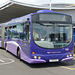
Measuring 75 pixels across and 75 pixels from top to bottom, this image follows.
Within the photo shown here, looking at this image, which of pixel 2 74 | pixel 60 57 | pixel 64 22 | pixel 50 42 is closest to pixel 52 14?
pixel 64 22

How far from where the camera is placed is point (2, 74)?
21.1ft

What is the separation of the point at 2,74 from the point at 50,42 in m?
2.82

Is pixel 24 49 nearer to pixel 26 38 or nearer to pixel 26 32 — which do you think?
pixel 26 38

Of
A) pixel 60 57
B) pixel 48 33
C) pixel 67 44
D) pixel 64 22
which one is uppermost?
pixel 64 22

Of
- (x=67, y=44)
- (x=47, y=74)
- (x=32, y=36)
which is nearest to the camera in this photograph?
(x=47, y=74)

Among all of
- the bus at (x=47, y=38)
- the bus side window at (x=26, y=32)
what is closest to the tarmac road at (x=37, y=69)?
the bus at (x=47, y=38)

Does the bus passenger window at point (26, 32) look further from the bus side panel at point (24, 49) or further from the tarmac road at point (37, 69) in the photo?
the tarmac road at point (37, 69)

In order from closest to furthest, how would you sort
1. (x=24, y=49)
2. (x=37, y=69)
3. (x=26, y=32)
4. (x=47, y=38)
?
(x=37, y=69) → (x=47, y=38) → (x=26, y=32) → (x=24, y=49)

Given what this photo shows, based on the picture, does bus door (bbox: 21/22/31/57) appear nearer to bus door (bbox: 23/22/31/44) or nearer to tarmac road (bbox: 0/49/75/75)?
bus door (bbox: 23/22/31/44)

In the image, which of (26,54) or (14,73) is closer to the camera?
(14,73)

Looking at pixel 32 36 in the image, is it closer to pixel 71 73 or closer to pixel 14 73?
pixel 14 73

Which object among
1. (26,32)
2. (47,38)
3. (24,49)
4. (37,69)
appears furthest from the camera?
(24,49)

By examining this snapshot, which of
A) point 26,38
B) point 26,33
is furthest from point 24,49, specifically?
point 26,33

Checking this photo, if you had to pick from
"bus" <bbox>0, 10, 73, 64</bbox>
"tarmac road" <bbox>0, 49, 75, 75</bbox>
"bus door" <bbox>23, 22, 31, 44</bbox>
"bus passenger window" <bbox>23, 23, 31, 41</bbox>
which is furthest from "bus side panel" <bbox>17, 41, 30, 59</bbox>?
"tarmac road" <bbox>0, 49, 75, 75</bbox>
